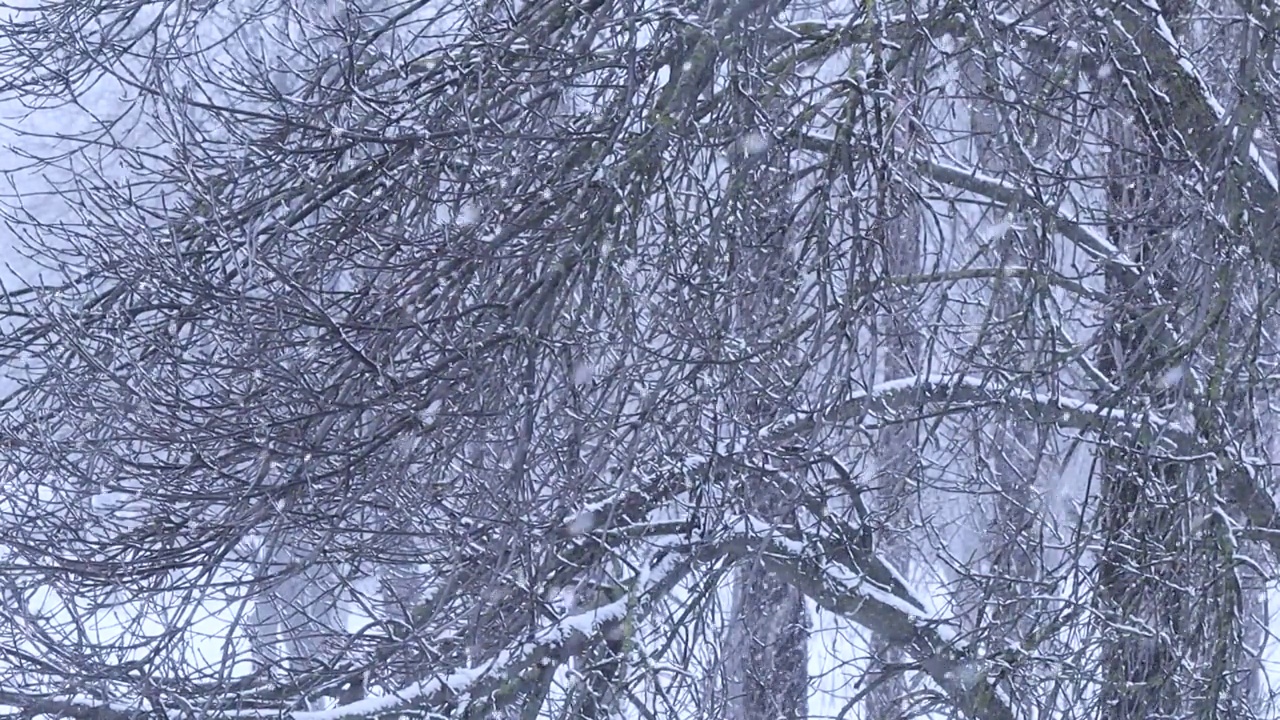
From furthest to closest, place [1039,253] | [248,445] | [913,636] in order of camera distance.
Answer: [913,636] → [1039,253] → [248,445]

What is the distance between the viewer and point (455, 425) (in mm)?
3723

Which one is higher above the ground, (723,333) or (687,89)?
(687,89)

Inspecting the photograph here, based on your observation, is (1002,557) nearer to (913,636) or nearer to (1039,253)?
(913,636)

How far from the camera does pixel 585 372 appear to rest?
401cm

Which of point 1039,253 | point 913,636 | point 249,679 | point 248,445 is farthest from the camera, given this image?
point 913,636

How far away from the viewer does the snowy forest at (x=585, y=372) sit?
147 inches

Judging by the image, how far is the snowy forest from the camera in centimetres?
372

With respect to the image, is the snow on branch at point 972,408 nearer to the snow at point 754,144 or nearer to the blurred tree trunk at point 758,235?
the blurred tree trunk at point 758,235

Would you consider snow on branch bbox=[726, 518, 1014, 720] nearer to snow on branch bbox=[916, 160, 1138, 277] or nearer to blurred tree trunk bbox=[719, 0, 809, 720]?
blurred tree trunk bbox=[719, 0, 809, 720]

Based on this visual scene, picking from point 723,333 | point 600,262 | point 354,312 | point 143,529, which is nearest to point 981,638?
point 723,333

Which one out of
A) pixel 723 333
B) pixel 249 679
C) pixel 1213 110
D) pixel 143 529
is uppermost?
pixel 1213 110

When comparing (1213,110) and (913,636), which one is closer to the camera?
(1213,110)

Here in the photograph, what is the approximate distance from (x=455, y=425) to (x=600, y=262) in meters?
0.55

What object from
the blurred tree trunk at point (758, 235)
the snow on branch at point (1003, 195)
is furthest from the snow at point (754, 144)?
the snow on branch at point (1003, 195)
